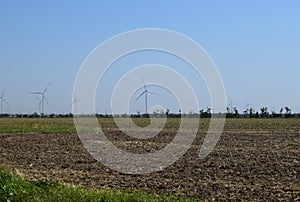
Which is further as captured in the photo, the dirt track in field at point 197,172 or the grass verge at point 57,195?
the dirt track in field at point 197,172

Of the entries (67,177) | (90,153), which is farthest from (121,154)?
(67,177)

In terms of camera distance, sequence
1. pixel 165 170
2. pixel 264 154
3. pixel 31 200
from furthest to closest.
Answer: pixel 264 154, pixel 165 170, pixel 31 200

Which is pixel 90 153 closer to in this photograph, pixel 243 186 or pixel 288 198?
pixel 243 186

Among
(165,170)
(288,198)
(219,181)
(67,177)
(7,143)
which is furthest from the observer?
(7,143)

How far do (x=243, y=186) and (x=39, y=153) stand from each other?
12843mm

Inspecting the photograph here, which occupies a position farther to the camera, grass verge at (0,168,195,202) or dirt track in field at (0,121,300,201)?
dirt track in field at (0,121,300,201)

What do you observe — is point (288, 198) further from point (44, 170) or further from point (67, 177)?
point (44, 170)

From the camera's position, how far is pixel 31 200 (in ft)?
39.6

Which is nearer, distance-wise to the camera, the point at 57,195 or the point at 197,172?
the point at 57,195

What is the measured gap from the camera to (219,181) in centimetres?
1588

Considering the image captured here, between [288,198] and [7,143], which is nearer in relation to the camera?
[288,198]

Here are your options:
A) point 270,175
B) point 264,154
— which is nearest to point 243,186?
point 270,175

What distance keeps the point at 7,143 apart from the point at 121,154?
929 cm

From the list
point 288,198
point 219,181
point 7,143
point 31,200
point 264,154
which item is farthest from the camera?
point 7,143
